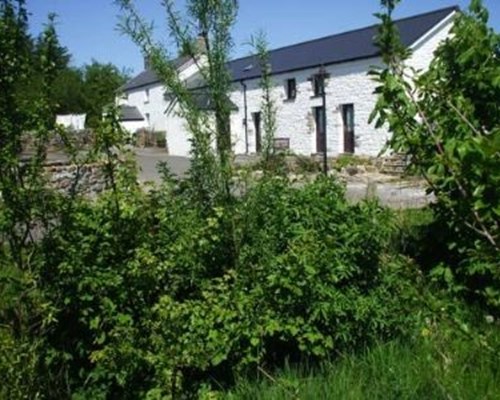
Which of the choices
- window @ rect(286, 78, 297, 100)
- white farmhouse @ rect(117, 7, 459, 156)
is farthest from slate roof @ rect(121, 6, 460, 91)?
window @ rect(286, 78, 297, 100)

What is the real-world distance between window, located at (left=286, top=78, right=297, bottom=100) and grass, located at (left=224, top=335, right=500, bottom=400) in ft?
102

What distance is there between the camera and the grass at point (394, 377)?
329 centimetres

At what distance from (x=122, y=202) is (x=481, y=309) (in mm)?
2884

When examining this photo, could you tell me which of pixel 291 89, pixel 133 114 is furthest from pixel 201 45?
pixel 133 114

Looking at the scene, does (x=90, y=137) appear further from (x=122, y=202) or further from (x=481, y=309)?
(x=481, y=309)

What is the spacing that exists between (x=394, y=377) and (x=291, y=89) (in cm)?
3198

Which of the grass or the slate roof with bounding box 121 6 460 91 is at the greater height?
the slate roof with bounding box 121 6 460 91

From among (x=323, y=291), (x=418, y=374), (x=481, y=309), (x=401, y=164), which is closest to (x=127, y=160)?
(x=323, y=291)

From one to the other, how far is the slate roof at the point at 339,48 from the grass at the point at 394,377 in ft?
75.2

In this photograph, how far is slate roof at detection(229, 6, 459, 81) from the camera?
29016 mm

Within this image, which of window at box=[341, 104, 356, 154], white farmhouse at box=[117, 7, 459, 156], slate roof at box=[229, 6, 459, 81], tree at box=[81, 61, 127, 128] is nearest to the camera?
tree at box=[81, 61, 127, 128]

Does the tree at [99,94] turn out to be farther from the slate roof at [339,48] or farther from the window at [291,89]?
the window at [291,89]

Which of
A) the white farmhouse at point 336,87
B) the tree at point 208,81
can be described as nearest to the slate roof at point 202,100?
the tree at point 208,81

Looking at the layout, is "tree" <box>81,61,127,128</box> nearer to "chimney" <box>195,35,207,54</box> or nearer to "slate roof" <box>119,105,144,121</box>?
"chimney" <box>195,35,207,54</box>
